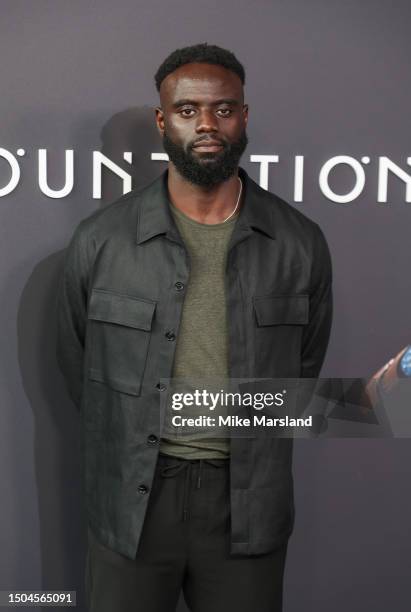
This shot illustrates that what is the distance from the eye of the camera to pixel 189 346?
1.95 m

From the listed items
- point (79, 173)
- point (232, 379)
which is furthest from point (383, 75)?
point (232, 379)

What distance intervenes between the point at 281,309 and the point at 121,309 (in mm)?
404

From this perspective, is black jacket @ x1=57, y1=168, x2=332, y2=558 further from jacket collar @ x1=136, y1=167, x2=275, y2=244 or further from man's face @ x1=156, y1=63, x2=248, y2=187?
man's face @ x1=156, y1=63, x2=248, y2=187

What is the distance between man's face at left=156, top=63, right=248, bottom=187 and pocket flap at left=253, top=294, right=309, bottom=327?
325 millimetres

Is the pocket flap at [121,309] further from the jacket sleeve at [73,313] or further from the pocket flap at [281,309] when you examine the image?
the pocket flap at [281,309]

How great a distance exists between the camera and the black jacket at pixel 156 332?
1952 mm

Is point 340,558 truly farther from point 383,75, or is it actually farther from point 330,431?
point 383,75

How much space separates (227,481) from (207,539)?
15cm

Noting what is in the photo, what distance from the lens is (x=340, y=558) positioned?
2.78 m

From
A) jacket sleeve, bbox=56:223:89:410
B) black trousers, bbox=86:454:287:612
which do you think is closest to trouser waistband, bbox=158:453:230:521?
black trousers, bbox=86:454:287:612

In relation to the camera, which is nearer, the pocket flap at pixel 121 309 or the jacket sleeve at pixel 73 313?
the pocket flap at pixel 121 309

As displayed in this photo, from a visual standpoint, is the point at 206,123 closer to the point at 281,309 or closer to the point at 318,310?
the point at 281,309

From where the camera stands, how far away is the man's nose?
1.93 m

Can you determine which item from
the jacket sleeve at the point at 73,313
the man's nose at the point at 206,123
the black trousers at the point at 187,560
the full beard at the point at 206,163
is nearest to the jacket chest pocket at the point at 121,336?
the jacket sleeve at the point at 73,313
